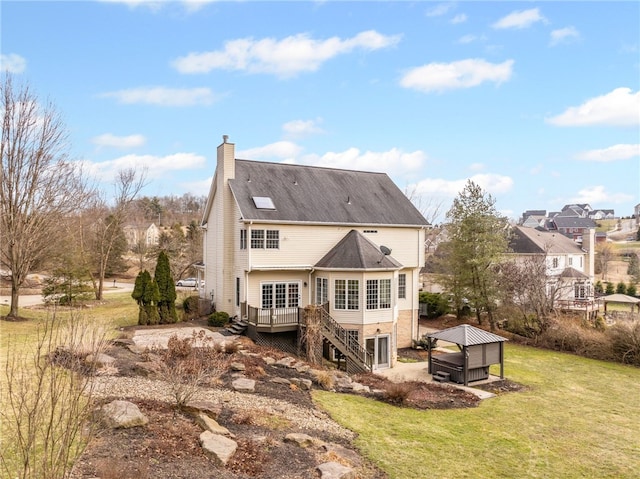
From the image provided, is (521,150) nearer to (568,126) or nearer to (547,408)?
(568,126)

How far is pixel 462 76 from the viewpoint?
2044cm

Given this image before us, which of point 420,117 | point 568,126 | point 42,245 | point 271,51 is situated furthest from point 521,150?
point 42,245

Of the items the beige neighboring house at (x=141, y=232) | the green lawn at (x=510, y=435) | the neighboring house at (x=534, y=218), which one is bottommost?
the green lawn at (x=510, y=435)

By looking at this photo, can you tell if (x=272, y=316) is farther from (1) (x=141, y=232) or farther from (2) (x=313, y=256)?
(1) (x=141, y=232)

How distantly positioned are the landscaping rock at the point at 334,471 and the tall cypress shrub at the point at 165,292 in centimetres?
1670

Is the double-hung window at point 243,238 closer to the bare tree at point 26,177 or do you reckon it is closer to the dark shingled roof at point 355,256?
the dark shingled roof at point 355,256

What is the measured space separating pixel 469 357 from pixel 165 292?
1554 centimetres

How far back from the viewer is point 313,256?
72.9 ft

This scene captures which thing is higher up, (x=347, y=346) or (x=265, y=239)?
(x=265, y=239)

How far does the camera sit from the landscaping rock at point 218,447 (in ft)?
23.9

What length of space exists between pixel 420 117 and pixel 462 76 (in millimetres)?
7351

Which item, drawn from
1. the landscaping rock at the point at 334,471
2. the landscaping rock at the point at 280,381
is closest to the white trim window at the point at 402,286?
the landscaping rock at the point at 280,381

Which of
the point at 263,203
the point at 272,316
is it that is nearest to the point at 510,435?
the point at 272,316

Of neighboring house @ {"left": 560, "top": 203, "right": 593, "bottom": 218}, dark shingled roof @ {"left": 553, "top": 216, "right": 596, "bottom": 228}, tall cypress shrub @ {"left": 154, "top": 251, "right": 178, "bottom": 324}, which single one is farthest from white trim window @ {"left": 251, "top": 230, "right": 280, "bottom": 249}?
neighboring house @ {"left": 560, "top": 203, "right": 593, "bottom": 218}
